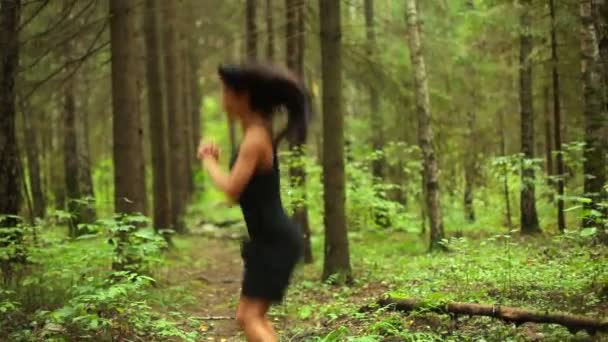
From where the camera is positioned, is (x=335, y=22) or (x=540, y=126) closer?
(x=335, y=22)

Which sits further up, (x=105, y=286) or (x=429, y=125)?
(x=429, y=125)

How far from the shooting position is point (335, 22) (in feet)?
34.3

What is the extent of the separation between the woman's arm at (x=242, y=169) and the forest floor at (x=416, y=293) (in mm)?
2375

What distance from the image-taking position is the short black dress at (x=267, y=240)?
4.35 metres

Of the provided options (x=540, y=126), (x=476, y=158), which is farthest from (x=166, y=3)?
(x=540, y=126)

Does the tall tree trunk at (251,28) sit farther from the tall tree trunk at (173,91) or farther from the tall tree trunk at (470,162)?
the tall tree trunk at (470,162)

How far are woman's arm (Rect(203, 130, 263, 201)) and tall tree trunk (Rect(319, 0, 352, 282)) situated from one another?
20.8 ft

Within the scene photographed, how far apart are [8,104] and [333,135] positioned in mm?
4883

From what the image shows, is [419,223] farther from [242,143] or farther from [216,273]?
[242,143]

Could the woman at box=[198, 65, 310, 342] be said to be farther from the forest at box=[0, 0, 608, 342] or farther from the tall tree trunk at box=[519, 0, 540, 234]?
the tall tree trunk at box=[519, 0, 540, 234]

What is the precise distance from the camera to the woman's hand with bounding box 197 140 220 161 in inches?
175

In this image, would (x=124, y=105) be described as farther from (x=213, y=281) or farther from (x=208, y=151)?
(x=208, y=151)

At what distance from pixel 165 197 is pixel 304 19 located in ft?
19.5

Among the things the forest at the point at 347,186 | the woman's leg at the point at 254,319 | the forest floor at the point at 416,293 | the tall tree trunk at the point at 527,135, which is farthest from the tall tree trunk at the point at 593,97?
the woman's leg at the point at 254,319
